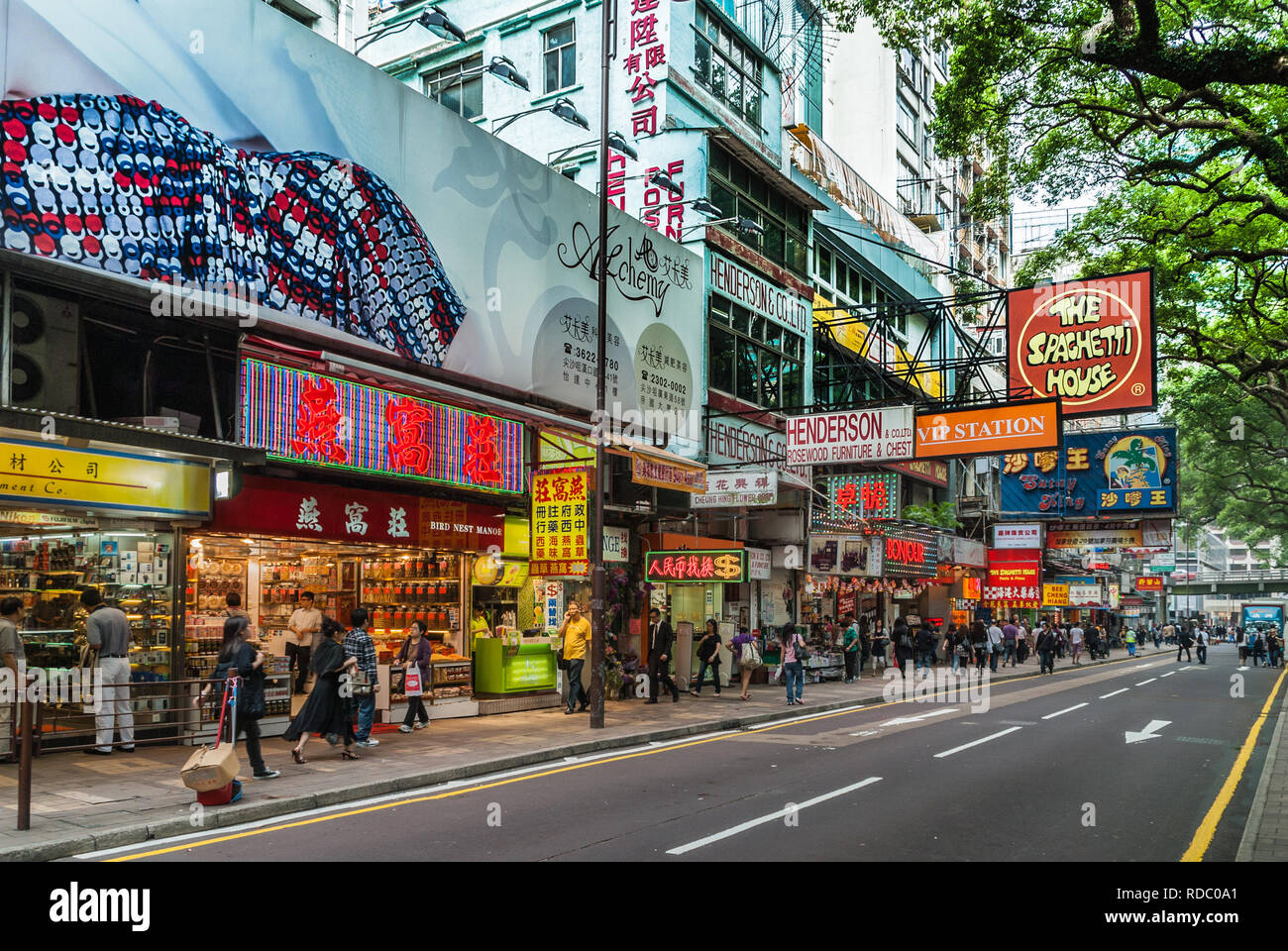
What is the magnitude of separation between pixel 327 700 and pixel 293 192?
744cm

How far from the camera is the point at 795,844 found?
8414 mm

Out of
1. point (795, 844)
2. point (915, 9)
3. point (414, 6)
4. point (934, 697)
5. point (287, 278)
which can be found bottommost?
point (934, 697)

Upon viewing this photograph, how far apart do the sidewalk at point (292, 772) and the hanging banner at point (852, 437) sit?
5150 millimetres

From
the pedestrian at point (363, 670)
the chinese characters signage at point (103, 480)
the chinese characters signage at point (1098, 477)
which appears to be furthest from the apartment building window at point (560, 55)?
the chinese characters signage at point (1098, 477)

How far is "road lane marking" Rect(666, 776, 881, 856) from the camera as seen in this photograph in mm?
8312

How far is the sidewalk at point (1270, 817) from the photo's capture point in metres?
7.80

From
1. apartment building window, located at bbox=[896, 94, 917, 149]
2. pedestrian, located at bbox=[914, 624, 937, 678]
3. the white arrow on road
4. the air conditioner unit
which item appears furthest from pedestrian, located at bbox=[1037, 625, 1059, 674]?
the air conditioner unit

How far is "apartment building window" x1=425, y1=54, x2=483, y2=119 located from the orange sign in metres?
16.0

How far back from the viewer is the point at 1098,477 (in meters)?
37.0

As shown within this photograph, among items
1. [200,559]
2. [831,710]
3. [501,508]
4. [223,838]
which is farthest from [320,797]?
[831,710]

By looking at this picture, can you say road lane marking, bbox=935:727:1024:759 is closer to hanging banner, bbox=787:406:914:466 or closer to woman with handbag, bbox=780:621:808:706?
hanging banner, bbox=787:406:914:466

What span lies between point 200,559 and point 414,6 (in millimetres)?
19832
